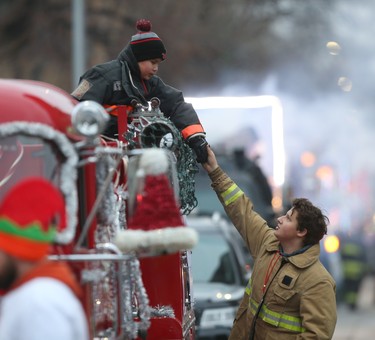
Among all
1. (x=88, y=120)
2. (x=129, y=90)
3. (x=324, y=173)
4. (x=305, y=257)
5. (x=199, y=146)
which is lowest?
(x=324, y=173)

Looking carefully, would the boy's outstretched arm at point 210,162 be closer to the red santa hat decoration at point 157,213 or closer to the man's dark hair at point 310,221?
the man's dark hair at point 310,221

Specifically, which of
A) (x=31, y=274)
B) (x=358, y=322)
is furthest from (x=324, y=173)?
(x=31, y=274)

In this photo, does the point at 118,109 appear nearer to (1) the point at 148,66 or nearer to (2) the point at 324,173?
(1) the point at 148,66

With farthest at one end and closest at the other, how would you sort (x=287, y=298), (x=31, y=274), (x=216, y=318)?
(x=216, y=318)
(x=287, y=298)
(x=31, y=274)

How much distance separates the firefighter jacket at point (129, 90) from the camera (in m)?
6.41

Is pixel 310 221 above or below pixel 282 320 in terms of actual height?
above

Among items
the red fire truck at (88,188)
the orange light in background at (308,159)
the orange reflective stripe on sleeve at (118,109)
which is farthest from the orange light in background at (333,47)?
the red fire truck at (88,188)

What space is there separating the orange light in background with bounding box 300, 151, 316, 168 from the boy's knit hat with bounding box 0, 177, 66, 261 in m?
34.4

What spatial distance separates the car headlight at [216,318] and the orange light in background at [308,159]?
27292 millimetres

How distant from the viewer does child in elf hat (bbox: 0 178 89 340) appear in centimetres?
361

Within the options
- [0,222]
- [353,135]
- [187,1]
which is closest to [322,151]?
[353,135]

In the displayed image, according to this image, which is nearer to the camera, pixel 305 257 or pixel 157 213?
pixel 157 213

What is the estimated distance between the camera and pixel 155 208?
15.9 feet

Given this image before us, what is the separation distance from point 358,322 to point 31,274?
16734 mm
